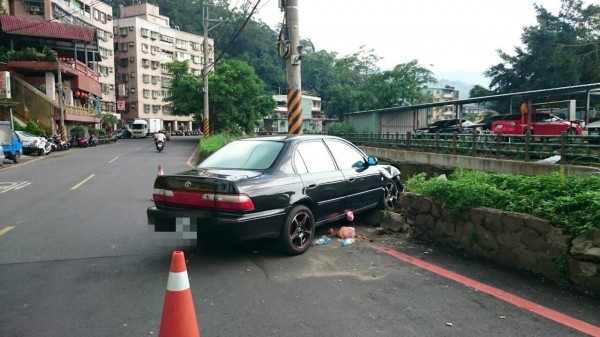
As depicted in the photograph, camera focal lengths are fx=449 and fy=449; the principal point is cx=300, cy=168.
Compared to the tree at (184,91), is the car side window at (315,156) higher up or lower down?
lower down

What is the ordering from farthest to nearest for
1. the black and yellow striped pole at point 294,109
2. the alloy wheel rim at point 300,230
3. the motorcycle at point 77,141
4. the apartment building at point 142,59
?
the apartment building at point 142,59 → the motorcycle at point 77,141 → the black and yellow striped pole at point 294,109 → the alloy wheel rim at point 300,230

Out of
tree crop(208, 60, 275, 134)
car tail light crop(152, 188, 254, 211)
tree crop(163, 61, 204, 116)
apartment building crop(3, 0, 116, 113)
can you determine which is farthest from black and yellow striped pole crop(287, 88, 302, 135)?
apartment building crop(3, 0, 116, 113)

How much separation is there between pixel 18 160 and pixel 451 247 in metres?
21.1

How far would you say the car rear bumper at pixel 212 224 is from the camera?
4.70 metres

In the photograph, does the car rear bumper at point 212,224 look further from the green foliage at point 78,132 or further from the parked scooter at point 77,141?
the green foliage at point 78,132

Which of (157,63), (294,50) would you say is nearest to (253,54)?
(157,63)

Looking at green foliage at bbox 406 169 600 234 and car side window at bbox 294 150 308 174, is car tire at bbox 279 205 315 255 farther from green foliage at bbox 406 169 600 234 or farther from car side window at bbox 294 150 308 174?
green foliage at bbox 406 169 600 234

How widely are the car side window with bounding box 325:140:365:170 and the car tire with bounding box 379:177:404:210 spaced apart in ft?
2.50

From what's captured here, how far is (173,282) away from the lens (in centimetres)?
290

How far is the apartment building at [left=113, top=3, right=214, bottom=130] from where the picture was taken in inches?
2677

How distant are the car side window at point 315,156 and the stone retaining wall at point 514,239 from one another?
4.29 feet

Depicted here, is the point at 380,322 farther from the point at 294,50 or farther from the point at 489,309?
the point at 294,50

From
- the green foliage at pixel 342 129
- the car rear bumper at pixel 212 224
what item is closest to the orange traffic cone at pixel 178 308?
the car rear bumper at pixel 212 224

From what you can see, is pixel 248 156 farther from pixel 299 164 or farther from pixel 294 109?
pixel 294 109
